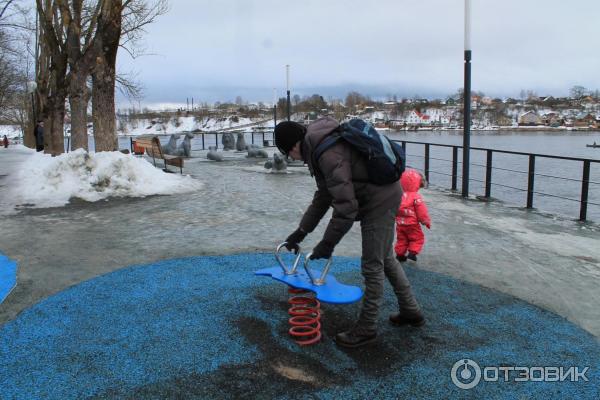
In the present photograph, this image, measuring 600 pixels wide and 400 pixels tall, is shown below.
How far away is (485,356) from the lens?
3.54 metres

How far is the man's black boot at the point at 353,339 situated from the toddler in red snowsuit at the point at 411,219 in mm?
2095

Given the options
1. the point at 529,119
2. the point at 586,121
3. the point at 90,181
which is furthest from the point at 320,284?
the point at 529,119

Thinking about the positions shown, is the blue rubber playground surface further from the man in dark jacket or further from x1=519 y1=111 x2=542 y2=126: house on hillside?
x1=519 y1=111 x2=542 y2=126: house on hillside

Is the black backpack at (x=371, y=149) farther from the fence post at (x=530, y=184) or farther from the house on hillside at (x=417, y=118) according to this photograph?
the house on hillside at (x=417, y=118)

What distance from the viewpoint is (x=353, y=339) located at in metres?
3.65

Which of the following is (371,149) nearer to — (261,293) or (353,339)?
(353,339)

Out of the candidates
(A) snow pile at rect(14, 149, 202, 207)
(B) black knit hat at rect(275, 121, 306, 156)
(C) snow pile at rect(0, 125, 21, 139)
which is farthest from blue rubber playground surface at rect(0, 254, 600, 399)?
(C) snow pile at rect(0, 125, 21, 139)

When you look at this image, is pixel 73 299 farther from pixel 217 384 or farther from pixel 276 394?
pixel 276 394

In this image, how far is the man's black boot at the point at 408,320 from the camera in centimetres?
398

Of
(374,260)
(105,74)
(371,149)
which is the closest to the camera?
(371,149)

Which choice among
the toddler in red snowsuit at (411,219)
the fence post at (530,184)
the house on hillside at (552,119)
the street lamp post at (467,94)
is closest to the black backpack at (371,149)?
the toddler in red snowsuit at (411,219)

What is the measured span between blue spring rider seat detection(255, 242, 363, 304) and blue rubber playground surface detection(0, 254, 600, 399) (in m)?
0.33

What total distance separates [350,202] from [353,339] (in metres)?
1.03

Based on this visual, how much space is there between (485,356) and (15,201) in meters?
8.95
